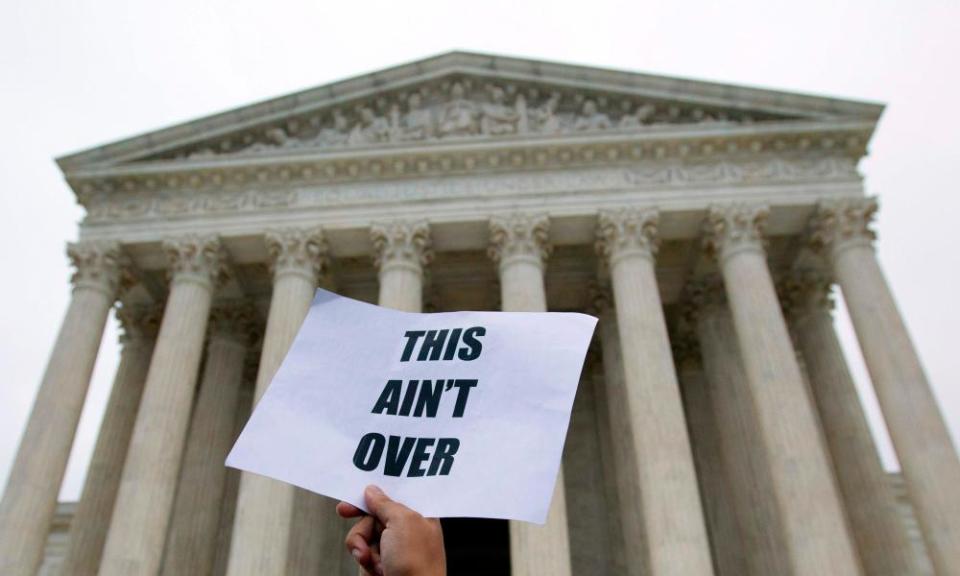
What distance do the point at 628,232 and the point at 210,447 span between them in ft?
45.0

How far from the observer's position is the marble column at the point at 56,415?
58.7ft

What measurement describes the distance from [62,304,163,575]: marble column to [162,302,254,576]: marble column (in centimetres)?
185

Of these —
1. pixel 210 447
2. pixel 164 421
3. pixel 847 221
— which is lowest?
pixel 164 421

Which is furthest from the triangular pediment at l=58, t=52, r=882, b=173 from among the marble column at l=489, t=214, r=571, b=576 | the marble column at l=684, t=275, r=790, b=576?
the marble column at l=684, t=275, r=790, b=576

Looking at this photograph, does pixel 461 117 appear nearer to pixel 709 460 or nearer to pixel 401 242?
pixel 401 242

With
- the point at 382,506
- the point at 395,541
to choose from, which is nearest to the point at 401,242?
the point at 382,506

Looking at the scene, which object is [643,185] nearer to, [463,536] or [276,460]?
[463,536]

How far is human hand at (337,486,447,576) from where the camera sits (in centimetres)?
307

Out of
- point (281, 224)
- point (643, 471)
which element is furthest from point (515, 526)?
point (281, 224)

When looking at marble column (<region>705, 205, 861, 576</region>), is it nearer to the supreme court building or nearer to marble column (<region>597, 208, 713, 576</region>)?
the supreme court building

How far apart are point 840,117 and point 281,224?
1656 cm

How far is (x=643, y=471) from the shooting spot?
17766 millimetres

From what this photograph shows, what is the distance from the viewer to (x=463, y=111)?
2380cm

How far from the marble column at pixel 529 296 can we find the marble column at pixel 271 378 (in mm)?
5256
